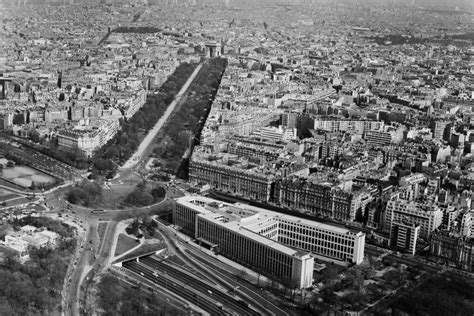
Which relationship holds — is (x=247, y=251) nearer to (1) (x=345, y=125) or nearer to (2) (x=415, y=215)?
(2) (x=415, y=215)

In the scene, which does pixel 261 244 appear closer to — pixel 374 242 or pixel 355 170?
pixel 374 242

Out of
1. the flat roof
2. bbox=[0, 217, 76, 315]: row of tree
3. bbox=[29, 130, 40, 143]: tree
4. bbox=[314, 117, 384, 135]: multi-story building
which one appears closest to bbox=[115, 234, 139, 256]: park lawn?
bbox=[0, 217, 76, 315]: row of tree

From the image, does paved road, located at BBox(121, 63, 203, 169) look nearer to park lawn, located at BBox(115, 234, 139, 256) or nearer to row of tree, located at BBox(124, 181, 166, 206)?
row of tree, located at BBox(124, 181, 166, 206)

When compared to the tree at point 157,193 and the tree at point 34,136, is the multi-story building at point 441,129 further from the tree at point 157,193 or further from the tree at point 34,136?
the tree at point 34,136

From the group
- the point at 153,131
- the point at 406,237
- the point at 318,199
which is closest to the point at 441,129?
the point at 318,199

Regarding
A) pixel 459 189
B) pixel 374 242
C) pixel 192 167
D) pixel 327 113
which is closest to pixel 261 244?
pixel 374 242
